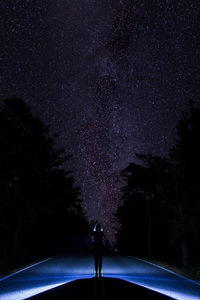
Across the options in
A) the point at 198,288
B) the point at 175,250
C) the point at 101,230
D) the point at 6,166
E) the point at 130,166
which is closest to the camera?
the point at 198,288

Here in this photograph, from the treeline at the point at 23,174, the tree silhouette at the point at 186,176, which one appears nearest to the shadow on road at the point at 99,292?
the treeline at the point at 23,174

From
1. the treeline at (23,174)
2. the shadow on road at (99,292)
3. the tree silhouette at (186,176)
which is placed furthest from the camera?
the tree silhouette at (186,176)

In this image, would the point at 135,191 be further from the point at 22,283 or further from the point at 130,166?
the point at 22,283

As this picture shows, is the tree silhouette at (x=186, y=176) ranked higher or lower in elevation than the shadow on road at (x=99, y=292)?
higher

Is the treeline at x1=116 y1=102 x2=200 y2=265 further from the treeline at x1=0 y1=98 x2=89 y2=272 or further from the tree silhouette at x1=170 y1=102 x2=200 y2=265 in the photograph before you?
the treeline at x1=0 y1=98 x2=89 y2=272

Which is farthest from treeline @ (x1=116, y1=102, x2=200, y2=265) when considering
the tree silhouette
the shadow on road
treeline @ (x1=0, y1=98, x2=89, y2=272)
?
the shadow on road

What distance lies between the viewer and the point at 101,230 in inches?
410

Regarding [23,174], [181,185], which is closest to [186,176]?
[181,185]

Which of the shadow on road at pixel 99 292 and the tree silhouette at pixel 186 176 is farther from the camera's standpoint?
the tree silhouette at pixel 186 176

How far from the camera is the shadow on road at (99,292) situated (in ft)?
20.9

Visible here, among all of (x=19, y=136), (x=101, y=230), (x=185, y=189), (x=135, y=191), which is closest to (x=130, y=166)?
(x=135, y=191)

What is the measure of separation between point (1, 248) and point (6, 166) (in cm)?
661

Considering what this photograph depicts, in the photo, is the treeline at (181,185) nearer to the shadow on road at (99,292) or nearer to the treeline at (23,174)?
the treeline at (23,174)

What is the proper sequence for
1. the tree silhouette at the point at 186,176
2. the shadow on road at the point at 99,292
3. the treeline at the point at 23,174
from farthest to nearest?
the tree silhouette at the point at 186,176
the treeline at the point at 23,174
the shadow on road at the point at 99,292
